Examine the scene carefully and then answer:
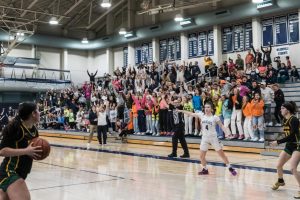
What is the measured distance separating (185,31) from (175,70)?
6493 millimetres

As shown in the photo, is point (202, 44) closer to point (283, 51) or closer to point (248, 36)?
A: point (248, 36)

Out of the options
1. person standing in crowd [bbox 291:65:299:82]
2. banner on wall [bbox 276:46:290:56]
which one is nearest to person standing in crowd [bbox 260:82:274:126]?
person standing in crowd [bbox 291:65:299:82]

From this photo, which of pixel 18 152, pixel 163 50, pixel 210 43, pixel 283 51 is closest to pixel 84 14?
pixel 163 50

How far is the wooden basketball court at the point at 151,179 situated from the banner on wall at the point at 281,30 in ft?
36.4

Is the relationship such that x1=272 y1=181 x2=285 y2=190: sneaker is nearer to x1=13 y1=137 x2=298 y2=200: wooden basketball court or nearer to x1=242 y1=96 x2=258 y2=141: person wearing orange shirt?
x1=13 y1=137 x2=298 y2=200: wooden basketball court

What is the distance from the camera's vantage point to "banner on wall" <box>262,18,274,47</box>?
2244 cm

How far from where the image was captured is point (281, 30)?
22078mm

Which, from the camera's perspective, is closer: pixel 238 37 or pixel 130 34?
pixel 238 37

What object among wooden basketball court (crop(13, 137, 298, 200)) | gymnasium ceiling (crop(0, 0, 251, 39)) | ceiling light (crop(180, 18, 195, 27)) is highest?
gymnasium ceiling (crop(0, 0, 251, 39))

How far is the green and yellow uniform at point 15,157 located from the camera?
4035 mm

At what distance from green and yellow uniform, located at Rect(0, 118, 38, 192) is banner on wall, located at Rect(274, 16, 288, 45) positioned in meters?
20.1

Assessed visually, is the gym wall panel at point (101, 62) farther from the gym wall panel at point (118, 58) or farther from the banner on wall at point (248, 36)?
the banner on wall at point (248, 36)

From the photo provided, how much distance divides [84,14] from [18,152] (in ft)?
105

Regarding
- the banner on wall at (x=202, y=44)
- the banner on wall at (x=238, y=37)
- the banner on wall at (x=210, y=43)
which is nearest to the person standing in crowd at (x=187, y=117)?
the banner on wall at (x=238, y=37)
